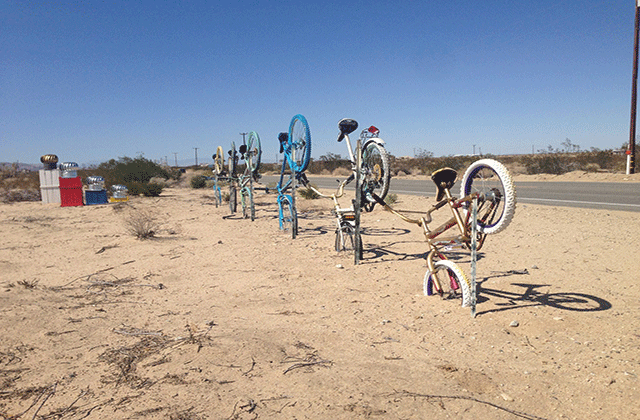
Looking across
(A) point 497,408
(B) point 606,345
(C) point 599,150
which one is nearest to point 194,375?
(A) point 497,408

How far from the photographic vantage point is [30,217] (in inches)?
494

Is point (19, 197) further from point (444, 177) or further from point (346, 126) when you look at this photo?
point (444, 177)

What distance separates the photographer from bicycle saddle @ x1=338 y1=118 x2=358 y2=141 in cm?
621

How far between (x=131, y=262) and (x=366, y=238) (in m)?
4.13

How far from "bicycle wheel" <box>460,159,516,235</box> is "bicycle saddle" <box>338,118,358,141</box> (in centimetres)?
242

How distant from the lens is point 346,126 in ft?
20.5

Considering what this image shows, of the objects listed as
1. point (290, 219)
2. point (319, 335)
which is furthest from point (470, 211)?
point (290, 219)

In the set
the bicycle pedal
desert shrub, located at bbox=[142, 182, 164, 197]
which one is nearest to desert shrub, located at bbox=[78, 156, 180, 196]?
desert shrub, located at bbox=[142, 182, 164, 197]

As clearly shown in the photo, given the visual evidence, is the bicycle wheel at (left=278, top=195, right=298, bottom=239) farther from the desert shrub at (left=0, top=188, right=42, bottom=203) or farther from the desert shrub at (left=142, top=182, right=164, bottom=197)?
the desert shrub at (left=0, top=188, right=42, bottom=203)

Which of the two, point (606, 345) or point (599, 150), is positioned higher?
point (599, 150)

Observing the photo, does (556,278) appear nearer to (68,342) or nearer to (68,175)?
(68,342)

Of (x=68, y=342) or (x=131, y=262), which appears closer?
(x=68, y=342)

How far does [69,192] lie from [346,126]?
43.4 feet

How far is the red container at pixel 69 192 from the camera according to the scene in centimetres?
1557
